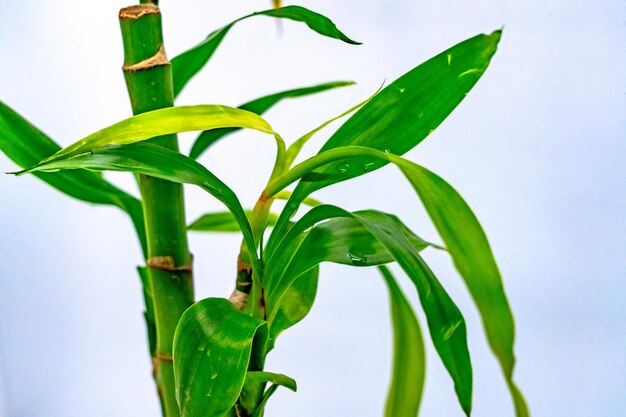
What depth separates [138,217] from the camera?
2.29 feet

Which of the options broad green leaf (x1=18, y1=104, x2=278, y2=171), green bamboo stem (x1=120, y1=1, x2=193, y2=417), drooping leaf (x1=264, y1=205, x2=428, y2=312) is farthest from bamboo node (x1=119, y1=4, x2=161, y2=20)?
drooping leaf (x1=264, y1=205, x2=428, y2=312)

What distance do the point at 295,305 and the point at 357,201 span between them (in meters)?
0.52

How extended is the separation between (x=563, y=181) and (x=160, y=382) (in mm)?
684

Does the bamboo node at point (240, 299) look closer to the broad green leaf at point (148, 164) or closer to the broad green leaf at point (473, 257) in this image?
the broad green leaf at point (148, 164)

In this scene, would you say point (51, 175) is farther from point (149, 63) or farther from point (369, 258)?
point (369, 258)

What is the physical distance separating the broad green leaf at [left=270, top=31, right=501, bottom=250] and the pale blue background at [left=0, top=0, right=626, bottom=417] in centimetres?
56

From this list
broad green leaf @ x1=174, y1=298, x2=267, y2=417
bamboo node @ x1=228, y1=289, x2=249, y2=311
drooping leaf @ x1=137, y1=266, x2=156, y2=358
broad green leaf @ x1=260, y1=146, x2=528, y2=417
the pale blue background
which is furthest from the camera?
the pale blue background

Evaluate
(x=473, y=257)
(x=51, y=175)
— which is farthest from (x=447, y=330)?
(x=51, y=175)

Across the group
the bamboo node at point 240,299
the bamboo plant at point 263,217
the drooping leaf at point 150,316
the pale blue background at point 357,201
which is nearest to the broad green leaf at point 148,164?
the bamboo plant at point 263,217

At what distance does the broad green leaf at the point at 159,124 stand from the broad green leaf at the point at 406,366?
279mm

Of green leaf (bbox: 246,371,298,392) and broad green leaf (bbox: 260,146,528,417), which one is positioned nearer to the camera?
broad green leaf (bbox: 260,146,528,417)

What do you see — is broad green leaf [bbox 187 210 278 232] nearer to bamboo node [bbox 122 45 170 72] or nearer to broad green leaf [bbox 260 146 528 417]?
bamboo node [bbox 122 45 170 72]

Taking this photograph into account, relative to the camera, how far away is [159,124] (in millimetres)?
496

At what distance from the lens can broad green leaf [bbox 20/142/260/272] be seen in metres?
0.47
